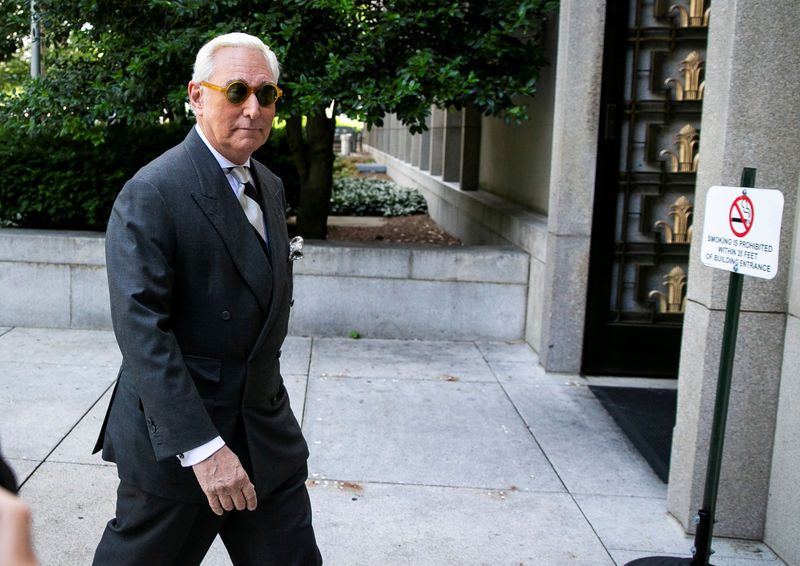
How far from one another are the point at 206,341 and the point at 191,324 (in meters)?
0.06

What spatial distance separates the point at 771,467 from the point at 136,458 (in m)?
2.98

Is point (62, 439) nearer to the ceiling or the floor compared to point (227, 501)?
nearer to the floor

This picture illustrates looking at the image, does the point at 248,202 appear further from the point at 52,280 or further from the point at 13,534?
the point at 52,280

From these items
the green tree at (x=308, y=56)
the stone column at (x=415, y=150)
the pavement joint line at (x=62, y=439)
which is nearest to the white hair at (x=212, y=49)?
the pavement joint line at (x=62, y=439)

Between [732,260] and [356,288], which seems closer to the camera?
[732,260]

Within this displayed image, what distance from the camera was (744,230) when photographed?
3.36 meters

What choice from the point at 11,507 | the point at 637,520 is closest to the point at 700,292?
the point at 637,520

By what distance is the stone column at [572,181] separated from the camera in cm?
653

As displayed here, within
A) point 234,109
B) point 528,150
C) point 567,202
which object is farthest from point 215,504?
point 528,150

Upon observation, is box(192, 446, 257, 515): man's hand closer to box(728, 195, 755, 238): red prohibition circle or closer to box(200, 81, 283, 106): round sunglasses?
box(200, 81, 283, 106): round sunglasses

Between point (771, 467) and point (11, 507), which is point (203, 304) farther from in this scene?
point (771, 467)

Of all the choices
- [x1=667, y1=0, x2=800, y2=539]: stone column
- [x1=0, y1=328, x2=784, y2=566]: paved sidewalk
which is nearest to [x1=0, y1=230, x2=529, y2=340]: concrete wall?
[x1=0, y1=328, x2=784, y2=566]: paved sidewalk

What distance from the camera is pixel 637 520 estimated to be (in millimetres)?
4480

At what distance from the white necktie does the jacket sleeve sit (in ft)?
0.93
